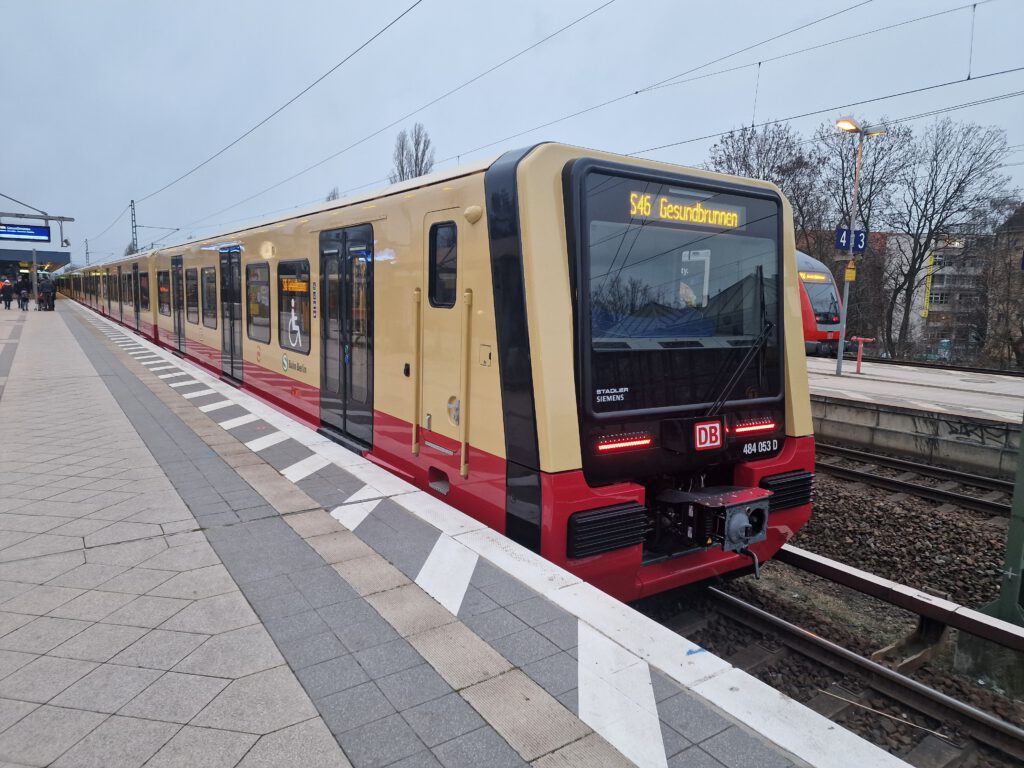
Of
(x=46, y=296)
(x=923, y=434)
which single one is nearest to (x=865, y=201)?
(x=923, y=434)

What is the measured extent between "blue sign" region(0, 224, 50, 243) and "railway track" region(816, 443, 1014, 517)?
60326mm

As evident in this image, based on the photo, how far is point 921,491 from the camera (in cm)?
782

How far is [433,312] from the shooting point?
4.90 metres

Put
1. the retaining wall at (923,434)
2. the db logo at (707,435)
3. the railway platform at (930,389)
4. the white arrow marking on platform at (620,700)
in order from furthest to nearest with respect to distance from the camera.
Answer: the railway platform at (930,389) → the retaining wall at (923,434) → the db logo at (707,435) → the white arrow marking on platform at (620,700)

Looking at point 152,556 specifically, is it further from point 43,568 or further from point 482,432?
point 482,432

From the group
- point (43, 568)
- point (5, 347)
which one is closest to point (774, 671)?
point (43, 568)

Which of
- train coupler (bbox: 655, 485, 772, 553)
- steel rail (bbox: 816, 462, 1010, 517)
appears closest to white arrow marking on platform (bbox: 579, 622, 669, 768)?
train coupler (bbox: 655, 485, 772, 553)

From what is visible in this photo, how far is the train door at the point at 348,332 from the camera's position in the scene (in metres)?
6.10

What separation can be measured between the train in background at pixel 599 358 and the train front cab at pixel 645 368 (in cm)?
1

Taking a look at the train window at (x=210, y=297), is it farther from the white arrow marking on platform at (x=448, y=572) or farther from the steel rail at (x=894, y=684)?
the steel rail at (x=894, y=684)

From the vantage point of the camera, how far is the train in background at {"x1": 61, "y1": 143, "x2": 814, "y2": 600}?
153 inches

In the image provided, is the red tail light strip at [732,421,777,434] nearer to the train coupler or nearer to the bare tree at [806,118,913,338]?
the train coupler

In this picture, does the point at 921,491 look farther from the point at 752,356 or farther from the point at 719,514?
the point at 719,514

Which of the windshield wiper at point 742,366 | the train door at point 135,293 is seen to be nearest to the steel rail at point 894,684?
the windshield wiper at point 742,366
